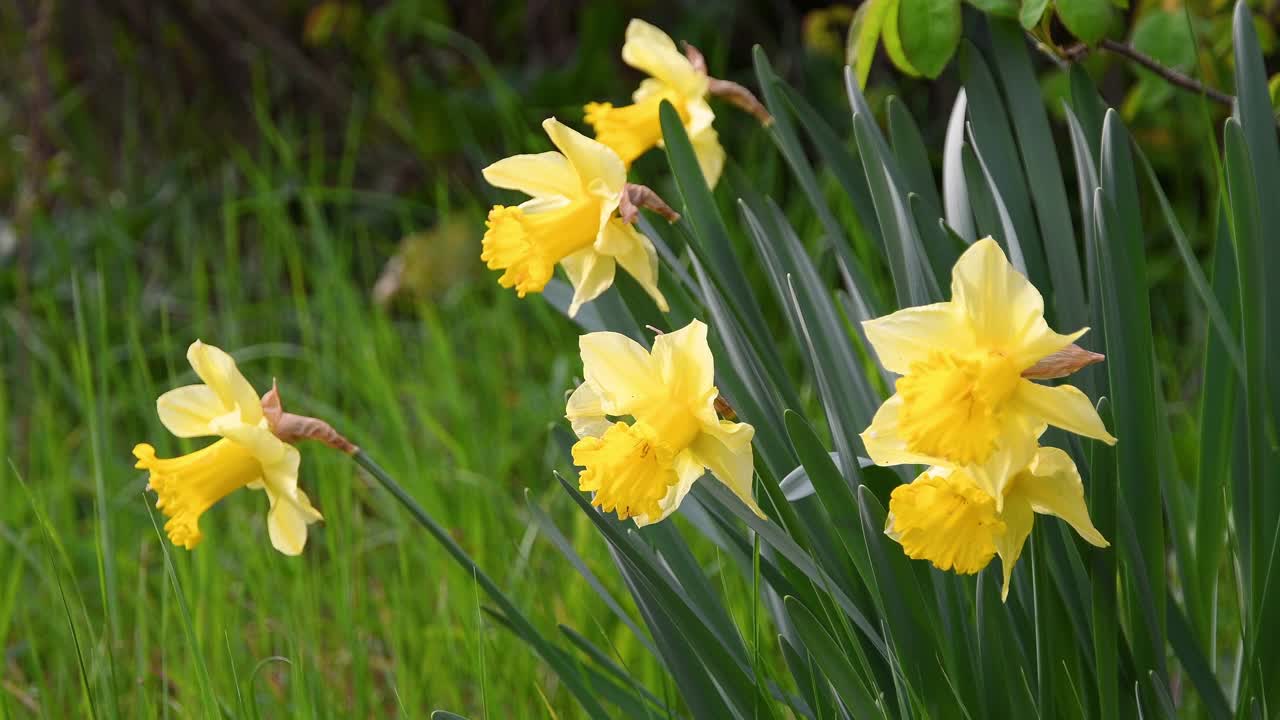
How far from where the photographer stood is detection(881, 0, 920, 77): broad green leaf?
99 centimetres

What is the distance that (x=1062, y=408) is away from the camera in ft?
2.19

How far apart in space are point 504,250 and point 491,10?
248cm

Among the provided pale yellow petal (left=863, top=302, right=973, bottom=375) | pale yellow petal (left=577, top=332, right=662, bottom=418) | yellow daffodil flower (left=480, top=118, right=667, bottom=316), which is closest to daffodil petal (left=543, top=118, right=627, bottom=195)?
yellow daffodil flower (left=480, top=118, right=667, bottom=316)

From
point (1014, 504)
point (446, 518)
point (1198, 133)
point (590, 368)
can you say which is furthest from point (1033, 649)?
point (1198, 133)

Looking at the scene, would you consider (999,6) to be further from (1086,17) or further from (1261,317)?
(1261,317)

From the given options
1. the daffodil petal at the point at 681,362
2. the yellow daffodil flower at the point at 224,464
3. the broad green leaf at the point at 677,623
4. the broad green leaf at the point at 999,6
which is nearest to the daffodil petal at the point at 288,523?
the yellow daffodil flower at the point at 224,464

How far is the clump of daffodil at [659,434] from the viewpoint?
760 millimetres

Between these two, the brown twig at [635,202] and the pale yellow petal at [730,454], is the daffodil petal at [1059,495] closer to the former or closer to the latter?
the pale yellow petal at [730,454]

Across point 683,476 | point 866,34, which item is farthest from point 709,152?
point 683,476

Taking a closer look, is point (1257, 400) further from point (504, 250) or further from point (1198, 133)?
point (1198, 133)

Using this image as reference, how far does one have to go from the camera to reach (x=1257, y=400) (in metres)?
0.88

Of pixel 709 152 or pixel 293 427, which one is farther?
pixel 709 152

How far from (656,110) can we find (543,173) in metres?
0.21

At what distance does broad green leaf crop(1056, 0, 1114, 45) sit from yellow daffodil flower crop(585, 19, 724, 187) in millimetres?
286
